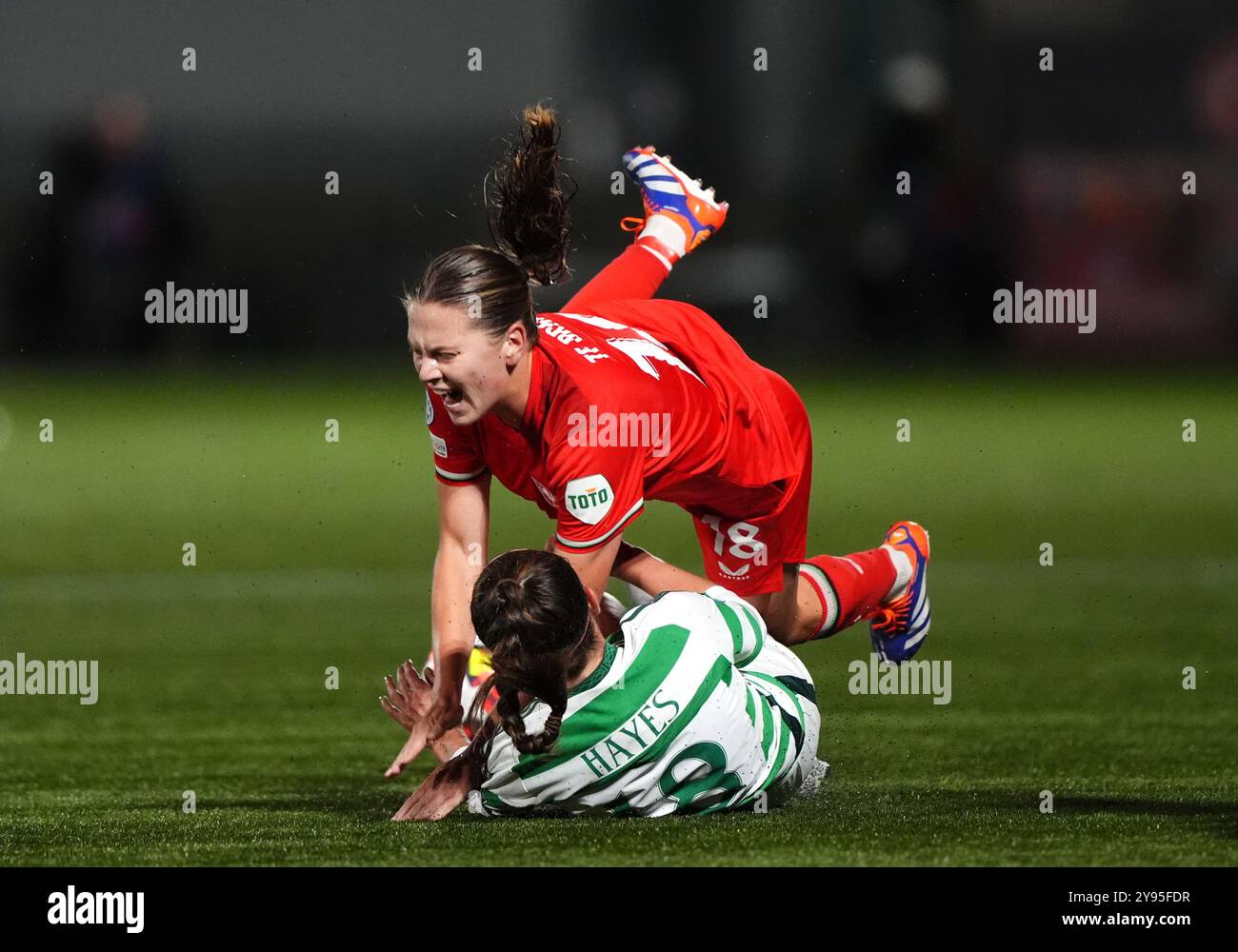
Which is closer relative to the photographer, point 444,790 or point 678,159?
point 444,790

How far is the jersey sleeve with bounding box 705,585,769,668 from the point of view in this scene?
16.3ft

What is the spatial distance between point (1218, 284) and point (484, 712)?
50.4 ft

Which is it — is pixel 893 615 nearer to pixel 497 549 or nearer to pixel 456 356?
pixel 456 356

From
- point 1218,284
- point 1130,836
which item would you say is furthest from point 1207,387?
point 1130,836

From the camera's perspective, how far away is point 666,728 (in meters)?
4.71

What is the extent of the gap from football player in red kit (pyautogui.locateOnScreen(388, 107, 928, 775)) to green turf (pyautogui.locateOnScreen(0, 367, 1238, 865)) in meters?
0.51

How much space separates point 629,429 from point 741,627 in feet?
1.92

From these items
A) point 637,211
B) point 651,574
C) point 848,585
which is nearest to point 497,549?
point 848,585

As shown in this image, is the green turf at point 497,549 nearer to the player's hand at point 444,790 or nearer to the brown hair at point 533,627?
the player's hand at point 444,790

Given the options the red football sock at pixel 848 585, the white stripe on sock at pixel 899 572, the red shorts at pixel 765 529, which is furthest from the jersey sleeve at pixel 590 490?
the white stripe on sock at pixel 899 572

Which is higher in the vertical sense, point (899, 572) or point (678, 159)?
point (678, 159)

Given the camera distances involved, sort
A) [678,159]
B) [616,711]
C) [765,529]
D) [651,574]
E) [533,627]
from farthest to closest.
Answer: [678,159] → [765,529] → [651,574] → [616,711] → [533,627]

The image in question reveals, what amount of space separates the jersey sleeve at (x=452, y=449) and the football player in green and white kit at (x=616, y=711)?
34.8 inches

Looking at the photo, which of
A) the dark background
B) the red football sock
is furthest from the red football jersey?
the dark background
